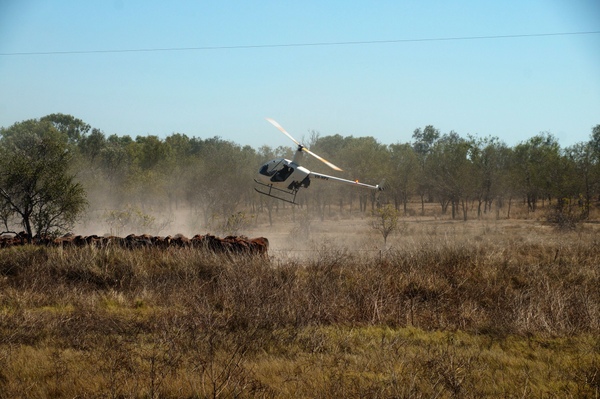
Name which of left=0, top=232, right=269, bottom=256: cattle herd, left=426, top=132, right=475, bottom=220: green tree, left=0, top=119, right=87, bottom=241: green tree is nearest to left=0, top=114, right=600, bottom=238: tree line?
left=426, top=132, right=475, bottom=220: green tree

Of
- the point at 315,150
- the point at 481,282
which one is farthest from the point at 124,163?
the point at 481,282

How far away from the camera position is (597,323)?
1136cm

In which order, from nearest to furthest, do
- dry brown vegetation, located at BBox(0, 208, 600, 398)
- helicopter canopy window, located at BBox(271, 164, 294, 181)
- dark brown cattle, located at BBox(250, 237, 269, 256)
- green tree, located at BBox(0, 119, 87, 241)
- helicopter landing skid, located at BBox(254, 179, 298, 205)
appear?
1. dry brown vegetation, located at BBox(0, 208, 600, 398)
2. dark brown cattle, located at BBox(250, 237, 269, 256)
3. green tree, located at BBox(0, 119, 87, 241)
4. helicopter landing skid, located at BBox(254, 179, 298, 205)
5. helicopter canopy window, located at BBox(271, 164, 294, 181)

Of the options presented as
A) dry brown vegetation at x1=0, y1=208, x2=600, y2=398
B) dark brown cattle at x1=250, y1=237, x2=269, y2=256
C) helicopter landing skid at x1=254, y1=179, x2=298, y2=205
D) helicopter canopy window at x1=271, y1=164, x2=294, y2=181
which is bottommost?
dry brown vegetation at x1=0, y1=208, x2=600, y2=398

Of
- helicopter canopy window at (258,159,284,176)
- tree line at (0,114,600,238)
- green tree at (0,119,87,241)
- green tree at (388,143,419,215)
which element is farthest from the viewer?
green tree at (388,143,419,215)

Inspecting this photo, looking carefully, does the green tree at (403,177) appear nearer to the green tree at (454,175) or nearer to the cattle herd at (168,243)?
the green tree at (454,175)

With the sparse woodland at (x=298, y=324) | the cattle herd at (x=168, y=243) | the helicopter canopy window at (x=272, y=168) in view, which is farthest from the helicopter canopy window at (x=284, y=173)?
the sparse woodland at (x=298, y=324)

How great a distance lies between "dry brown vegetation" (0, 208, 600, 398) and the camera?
315 inches

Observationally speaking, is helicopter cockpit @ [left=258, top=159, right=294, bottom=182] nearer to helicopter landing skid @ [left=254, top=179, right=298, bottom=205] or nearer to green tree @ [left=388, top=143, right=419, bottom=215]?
helicopter landing skid @ [left=254, top=179, right=298, bottom=205]

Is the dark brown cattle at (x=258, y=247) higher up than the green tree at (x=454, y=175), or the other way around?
the green tree at (x=454, y=175)

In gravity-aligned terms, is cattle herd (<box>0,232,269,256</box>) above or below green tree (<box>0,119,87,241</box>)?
below

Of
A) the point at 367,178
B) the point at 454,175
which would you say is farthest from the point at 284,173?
the point at 454,175

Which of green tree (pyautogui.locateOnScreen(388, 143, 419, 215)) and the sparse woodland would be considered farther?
green tree (pyautogui.locateOnScreen(388, 143, 419, 215))

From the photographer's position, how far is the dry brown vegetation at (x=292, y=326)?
8.01 m
